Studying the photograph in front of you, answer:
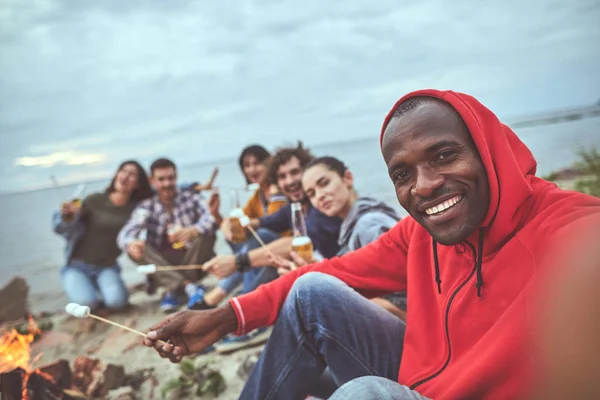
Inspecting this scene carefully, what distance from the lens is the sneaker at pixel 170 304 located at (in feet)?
17.5

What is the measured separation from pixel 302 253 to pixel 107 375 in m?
1.99

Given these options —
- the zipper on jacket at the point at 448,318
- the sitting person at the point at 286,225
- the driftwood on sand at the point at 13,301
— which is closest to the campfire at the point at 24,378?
the sitting person at the point at 286,225

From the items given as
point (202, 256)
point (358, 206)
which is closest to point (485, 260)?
point (358, 206)

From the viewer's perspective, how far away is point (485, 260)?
1568 mm

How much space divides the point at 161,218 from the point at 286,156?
2.54m

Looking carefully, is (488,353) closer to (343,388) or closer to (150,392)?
(343,388)

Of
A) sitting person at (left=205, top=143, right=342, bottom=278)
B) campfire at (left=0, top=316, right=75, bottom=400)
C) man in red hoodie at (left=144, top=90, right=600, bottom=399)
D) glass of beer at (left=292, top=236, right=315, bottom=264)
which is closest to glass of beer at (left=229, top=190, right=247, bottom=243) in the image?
sitting person at (left=205, top=143, right=342, bottom=278)

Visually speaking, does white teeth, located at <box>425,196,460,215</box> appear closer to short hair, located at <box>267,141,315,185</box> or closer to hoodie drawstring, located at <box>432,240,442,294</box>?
hoodie drawstring, located at <box>432,240,442,294</box>

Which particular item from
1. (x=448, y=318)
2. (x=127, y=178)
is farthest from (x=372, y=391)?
(x=127, y=178)

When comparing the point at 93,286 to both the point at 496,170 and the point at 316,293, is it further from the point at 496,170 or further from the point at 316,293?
the point at 496,170

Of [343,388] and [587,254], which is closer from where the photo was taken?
[587,254]

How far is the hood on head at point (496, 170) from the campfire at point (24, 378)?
273cm

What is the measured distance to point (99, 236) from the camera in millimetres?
5953

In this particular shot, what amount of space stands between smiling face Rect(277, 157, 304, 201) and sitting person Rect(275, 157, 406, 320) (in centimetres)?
104
